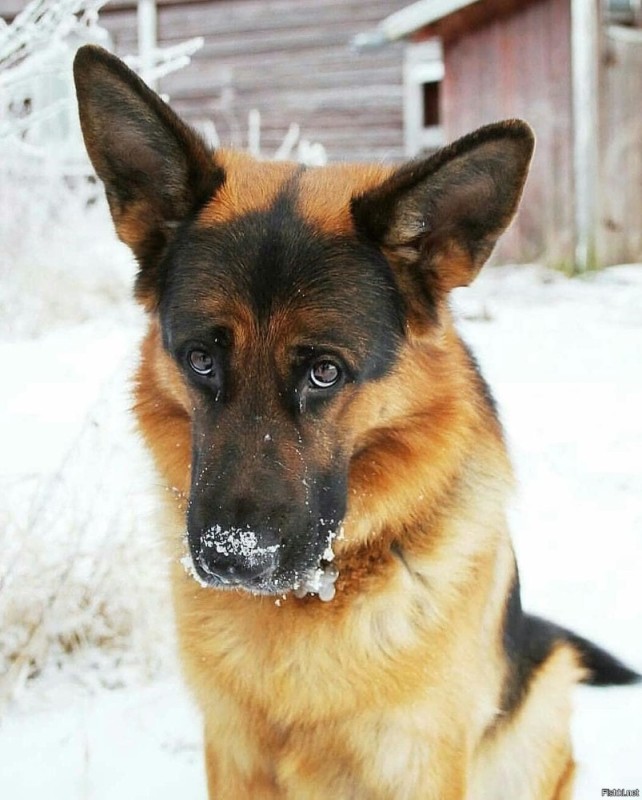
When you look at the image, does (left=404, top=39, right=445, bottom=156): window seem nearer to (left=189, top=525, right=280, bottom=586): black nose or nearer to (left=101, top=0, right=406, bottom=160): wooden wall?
(left=101, top=0, right=406, bottom=160): wooden wall

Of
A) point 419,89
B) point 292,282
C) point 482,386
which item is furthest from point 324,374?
point 419,89

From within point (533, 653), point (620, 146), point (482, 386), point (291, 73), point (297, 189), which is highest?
point (297, 189)

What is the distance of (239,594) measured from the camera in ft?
8.07

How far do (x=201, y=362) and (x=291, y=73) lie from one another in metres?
14.0

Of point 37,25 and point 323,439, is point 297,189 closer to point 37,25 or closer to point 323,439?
point 323,439

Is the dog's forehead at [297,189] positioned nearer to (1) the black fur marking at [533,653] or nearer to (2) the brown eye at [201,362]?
(2) the brown eye at [201,362]

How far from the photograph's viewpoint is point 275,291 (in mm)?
2127

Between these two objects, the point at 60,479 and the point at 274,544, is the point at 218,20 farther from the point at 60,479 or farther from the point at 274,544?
the point at 274,544

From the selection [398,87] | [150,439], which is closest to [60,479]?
[150,439]

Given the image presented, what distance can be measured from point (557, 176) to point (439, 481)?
32.2 ft

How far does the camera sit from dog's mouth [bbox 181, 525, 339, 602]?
1.91 metres

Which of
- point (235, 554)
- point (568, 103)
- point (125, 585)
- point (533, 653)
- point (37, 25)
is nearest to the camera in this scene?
point (235, 554)

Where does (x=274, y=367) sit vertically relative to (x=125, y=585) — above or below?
above

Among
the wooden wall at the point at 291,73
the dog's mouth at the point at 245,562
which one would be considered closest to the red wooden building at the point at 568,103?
the wooden wall at the point at 291,73
